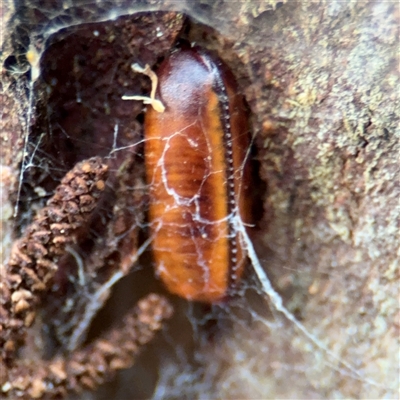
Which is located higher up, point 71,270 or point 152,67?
point 152,67

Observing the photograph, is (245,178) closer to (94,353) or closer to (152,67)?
(152,67)

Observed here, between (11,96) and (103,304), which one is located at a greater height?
(11,96)

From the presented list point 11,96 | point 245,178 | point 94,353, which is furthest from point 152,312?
point 11,96

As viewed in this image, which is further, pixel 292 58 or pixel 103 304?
pixel 103 304

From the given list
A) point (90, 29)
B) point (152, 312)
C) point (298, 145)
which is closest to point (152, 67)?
point (90, 29)

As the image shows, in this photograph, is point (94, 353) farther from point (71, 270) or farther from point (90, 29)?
point (90, 29)

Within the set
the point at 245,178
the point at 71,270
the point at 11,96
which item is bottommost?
the point at 71,270
